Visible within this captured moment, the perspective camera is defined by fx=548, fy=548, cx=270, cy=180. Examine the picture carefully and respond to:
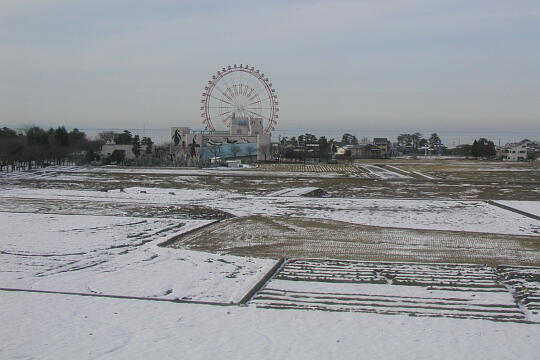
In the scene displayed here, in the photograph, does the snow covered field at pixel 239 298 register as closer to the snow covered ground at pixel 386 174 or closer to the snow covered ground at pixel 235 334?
the snow covered ground at pixel 235 334

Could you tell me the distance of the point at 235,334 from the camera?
346 inches

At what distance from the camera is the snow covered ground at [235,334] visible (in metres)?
8.05

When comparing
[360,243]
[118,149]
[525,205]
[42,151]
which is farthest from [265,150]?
[360,243]

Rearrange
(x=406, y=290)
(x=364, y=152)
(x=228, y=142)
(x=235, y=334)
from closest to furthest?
(x=235, y=334) → (x=406, y=290) → (x=228, y=142) → (x=364, y=152)

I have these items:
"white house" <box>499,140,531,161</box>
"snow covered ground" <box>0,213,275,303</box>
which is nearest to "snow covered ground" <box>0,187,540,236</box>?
"snow covered ground" <box>0,213,275,303</box>

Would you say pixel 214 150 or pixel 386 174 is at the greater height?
pixel 214 150

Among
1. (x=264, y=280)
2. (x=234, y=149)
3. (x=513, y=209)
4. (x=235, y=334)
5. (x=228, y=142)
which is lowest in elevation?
(x=235, y=334)

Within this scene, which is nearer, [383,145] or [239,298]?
[239,298]

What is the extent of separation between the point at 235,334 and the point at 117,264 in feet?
18.2

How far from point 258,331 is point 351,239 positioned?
8675 millimetres

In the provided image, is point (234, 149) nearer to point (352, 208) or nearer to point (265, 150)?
point (265, 150)

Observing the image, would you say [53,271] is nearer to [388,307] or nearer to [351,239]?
[388,307]

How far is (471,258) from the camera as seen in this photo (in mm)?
14273

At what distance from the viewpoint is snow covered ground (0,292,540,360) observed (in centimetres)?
805
